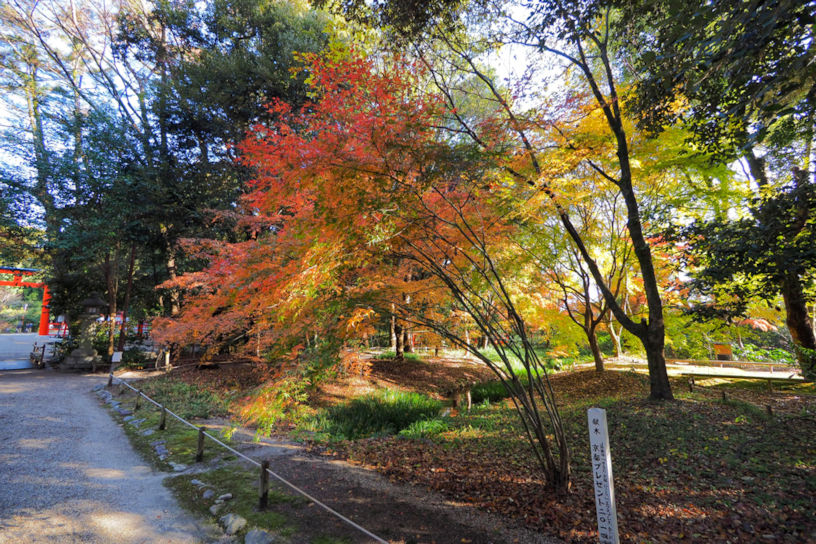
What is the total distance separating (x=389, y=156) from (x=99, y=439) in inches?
329

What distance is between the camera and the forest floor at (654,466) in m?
3.71

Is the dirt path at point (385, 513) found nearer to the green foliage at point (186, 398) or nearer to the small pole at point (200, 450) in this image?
the small pole at point (200, 450)

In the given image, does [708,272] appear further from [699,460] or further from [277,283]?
[277,283]

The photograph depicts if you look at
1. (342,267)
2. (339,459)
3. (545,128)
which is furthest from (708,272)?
(339,459)

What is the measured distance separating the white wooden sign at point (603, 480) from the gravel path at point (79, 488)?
13.2 feet

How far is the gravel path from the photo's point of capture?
12.9 ft

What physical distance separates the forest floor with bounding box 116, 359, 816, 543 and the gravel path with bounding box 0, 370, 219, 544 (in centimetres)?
178

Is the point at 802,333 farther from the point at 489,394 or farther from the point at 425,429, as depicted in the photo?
the point at 425,429

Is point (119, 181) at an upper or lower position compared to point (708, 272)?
upper

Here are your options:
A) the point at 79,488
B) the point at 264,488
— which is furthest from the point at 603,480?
the point at 79,488

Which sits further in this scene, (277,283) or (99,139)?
(99,139)

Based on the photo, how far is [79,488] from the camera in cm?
495

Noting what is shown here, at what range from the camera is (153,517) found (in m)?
4.26

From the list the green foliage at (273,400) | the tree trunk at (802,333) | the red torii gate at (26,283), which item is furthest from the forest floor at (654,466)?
the red torii gate at (26,283)
